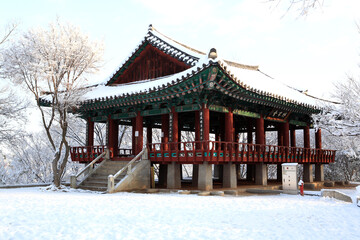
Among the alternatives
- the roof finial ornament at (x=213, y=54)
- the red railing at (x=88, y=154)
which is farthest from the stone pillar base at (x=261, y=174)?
the red railing at (x=88, y=154)

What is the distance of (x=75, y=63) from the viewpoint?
19.6m

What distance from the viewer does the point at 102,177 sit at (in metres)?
19.0

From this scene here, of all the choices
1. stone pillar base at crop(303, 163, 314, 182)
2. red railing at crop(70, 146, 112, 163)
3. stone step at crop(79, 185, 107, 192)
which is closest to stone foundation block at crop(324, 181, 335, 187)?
stone pillar base at crop(303, 163, 314, 182)

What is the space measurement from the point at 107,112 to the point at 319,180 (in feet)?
57.9

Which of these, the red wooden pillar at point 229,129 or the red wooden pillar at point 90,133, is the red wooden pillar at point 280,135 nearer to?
the red wooden pillar at point 229,129

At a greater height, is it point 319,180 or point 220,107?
point 220,107

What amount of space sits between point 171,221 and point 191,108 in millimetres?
10050

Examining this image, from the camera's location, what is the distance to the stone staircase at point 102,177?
17.8m

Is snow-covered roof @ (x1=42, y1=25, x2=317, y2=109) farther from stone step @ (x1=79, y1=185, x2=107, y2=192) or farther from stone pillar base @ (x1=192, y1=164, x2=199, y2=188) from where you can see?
stone pillar base @ (x1=192, y1=164, x2=199, y2=188)

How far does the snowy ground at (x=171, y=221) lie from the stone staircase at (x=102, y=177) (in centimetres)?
623

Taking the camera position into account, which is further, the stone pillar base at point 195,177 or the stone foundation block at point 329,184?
the stone foundation block at point 329,184

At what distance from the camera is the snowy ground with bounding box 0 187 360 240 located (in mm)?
7406

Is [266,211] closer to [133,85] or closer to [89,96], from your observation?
[133,85]

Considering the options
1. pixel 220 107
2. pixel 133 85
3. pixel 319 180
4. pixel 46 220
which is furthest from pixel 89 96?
pixel 319 180
